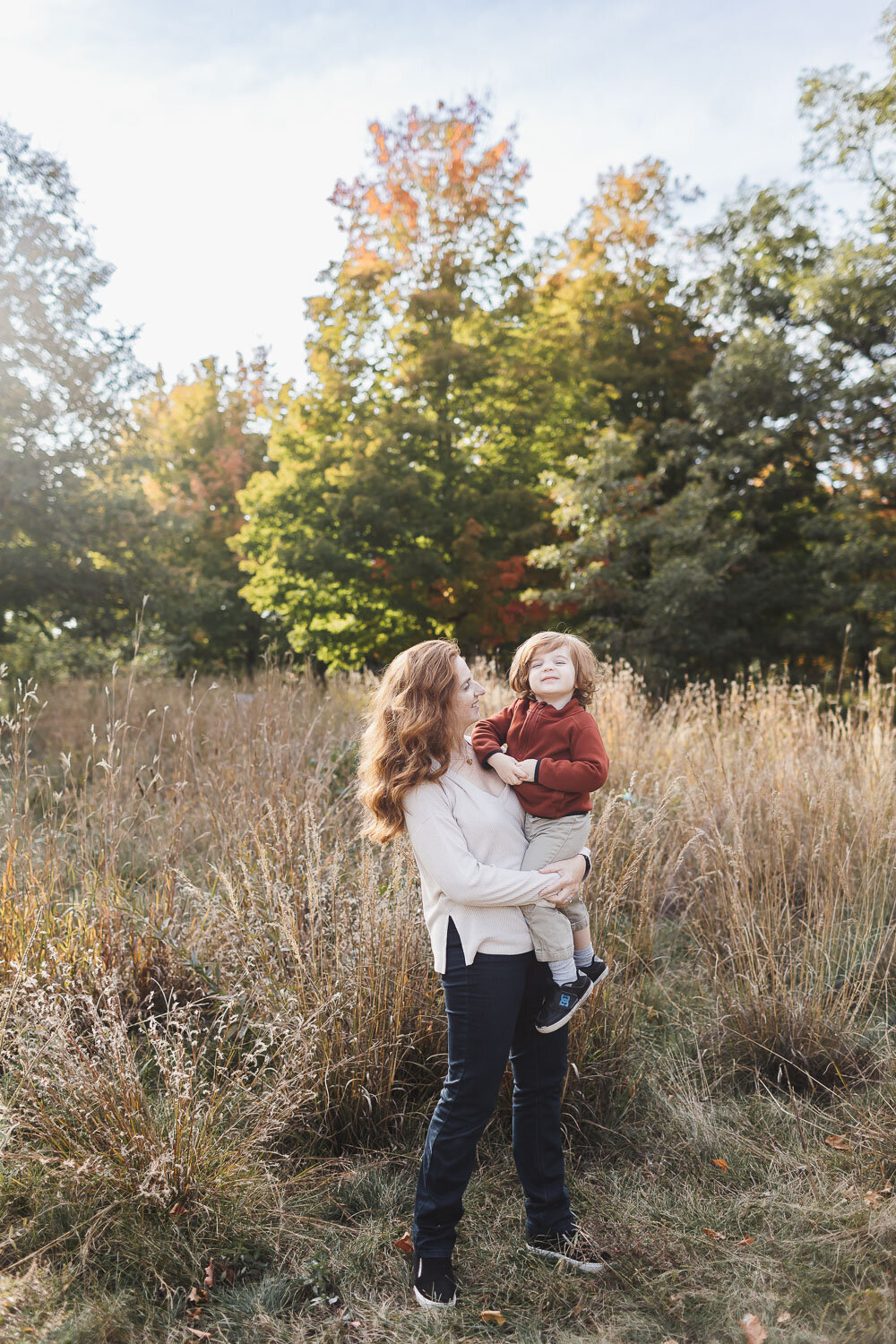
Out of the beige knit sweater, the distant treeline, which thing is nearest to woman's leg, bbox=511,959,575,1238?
the beige knit sweater

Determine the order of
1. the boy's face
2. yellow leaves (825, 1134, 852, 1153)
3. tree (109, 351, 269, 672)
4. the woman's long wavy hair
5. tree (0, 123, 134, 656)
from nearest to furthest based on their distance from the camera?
the woman's long wavy hair < the boy's face < yellow leaves (825, 1134, 852, 1153) < tree (0, 123, 134, 656) < tree (109, 351, 269, 672)

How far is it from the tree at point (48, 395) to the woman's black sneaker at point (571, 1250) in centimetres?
1173

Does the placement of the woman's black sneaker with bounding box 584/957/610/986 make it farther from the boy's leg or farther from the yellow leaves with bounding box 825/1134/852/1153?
the yellow leaves with bounding box 825/1134/852/1153

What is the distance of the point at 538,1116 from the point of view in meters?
2.40

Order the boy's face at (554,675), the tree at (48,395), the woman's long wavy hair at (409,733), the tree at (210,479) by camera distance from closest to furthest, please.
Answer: the woman's long wavy hair at (409,733) < the boy's face at (554,675) < the tree at (48,395) < the tree at (210,479)

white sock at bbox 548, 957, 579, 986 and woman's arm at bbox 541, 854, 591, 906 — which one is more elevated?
woman's arm at bbox 541, 854, 591, 906

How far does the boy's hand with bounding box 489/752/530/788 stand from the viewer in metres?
2.29

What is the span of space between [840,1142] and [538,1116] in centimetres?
123

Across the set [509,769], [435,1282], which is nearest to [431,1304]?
[435,1282]

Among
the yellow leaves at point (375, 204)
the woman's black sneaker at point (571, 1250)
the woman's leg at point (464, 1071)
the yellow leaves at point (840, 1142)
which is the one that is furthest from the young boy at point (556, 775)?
the yellow leaves at point (375, 204)

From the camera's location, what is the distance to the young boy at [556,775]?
2.26m

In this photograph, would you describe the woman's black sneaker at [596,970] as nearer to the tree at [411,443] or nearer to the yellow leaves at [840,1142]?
the yellow leaves at [840,1142]

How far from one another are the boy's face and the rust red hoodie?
47mm

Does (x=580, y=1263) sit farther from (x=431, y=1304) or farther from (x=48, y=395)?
(x=48, y=395)
